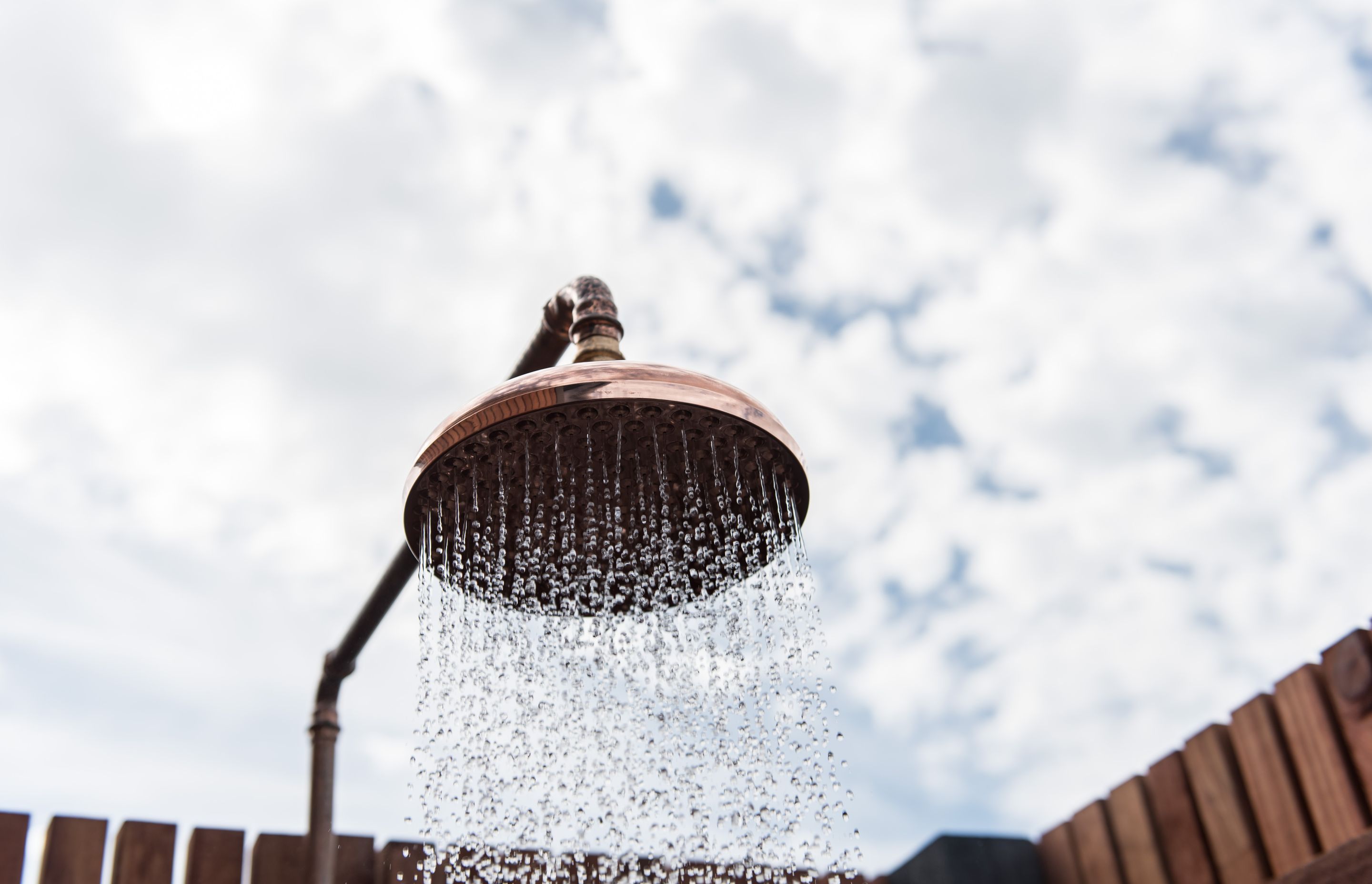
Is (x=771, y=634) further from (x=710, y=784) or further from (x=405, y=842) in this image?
(x=405, y=842)

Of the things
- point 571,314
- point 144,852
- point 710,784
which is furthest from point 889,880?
point 571,314

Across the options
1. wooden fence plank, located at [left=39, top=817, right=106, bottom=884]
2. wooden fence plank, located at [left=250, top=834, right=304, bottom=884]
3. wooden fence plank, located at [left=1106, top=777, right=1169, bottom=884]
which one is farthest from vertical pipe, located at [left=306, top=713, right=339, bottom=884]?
wooden fence plank, located at [left=1106, top=777, right=1169, bottom=884]

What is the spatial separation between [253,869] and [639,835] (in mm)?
1372

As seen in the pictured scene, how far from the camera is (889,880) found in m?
3.80

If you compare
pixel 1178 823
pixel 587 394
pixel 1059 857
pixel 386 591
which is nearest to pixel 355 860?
pixel 386 591

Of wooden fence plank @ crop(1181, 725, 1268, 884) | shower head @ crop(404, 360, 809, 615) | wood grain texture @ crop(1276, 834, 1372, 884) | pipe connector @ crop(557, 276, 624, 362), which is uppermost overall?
pipe connector @ crop(557, 276, 624, 362)

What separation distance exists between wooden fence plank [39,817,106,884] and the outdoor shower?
1297 millimetres

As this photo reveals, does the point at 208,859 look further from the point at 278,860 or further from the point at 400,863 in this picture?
the point at 400,863

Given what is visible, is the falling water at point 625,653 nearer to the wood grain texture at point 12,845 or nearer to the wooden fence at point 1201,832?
the wooden fence at point 1201,832

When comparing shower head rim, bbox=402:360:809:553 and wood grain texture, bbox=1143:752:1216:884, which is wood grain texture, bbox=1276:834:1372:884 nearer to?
wood grain texture, bbox=1143:752:1216:884

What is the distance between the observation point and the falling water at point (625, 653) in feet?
6.70

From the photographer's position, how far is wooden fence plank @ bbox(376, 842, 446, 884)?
315 centimetres

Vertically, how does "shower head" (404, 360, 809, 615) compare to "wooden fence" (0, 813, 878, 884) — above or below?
above

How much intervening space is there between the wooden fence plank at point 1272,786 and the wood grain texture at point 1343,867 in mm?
42
